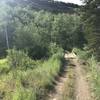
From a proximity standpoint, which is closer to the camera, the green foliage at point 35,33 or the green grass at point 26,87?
the green grass at point 26,87

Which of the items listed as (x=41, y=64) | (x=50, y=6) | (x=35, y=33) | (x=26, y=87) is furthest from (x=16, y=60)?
(x=50, y=6)

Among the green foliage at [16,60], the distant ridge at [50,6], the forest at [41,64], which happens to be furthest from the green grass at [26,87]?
the distant ridge at [50,6]

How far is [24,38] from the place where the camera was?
47625mm

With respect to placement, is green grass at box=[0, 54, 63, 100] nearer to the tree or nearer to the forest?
the forest

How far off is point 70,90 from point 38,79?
68.0 inches

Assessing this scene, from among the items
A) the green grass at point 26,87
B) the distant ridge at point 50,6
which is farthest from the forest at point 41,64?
the distant ridge at point 50,6

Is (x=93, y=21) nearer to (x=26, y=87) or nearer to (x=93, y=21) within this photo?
(x=93, y=21)

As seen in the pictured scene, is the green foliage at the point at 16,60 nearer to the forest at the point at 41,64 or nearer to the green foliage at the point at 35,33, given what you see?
the forest at the point at 41,64

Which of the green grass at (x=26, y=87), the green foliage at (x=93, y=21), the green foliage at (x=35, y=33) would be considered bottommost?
the green foliage at (x=35, y=33)

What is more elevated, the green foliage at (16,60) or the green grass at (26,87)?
the green grass at (26,87)

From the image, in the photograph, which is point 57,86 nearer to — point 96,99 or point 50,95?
point 50,95

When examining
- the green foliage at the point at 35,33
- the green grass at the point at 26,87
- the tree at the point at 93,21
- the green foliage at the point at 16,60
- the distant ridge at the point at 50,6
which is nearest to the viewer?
the green grass at the point at 26,87

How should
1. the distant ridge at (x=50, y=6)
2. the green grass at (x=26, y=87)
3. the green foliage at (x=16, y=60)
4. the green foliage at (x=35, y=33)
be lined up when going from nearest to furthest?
the green grass at (x=26, y=87) → the green foliage at (x=16, y=60) → the green foliage at (x=35, y=33) → the distant ridge at (x=50, y=6)

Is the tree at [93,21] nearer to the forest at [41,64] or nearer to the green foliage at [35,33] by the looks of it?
the forest at [41,64]
